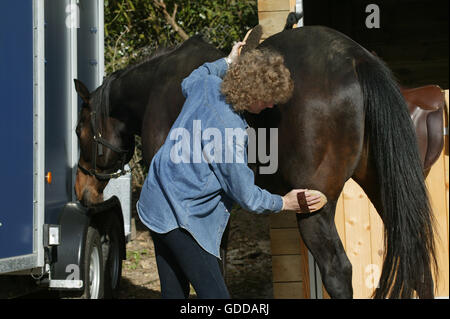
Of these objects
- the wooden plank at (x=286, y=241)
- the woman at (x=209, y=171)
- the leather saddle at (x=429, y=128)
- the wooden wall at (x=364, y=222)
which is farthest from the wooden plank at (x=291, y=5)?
the woman at (x=209, y=171)

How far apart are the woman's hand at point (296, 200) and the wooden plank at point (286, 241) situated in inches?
78.4

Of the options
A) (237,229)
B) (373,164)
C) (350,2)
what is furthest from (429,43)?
(373,164)

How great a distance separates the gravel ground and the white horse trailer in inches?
56.1

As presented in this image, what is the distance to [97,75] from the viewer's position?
5172 mm

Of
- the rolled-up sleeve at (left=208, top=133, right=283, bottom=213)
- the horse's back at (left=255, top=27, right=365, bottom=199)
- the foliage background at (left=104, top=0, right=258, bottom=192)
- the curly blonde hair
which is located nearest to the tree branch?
the foliage background at (left=104, top=0, right=258, bottom=192)

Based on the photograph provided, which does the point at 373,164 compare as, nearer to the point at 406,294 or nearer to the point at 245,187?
the point at 406,294

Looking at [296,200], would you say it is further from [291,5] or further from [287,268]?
[291,5]

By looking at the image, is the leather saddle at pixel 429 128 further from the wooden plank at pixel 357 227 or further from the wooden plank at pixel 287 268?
the wooden plank at pixel 287 268

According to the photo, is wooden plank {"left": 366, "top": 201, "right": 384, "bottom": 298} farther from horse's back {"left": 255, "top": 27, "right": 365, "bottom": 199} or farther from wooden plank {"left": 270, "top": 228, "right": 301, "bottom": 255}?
horse's back {"left": 255, "top": 27, "right": 365, "bottom": 199}

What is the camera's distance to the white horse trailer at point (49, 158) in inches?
125

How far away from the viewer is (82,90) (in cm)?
421

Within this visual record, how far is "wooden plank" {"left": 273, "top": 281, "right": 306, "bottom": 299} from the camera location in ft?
15.5

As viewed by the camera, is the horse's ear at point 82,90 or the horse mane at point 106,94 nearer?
the horse's ear at point 82,90

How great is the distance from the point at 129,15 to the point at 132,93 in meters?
4.36
